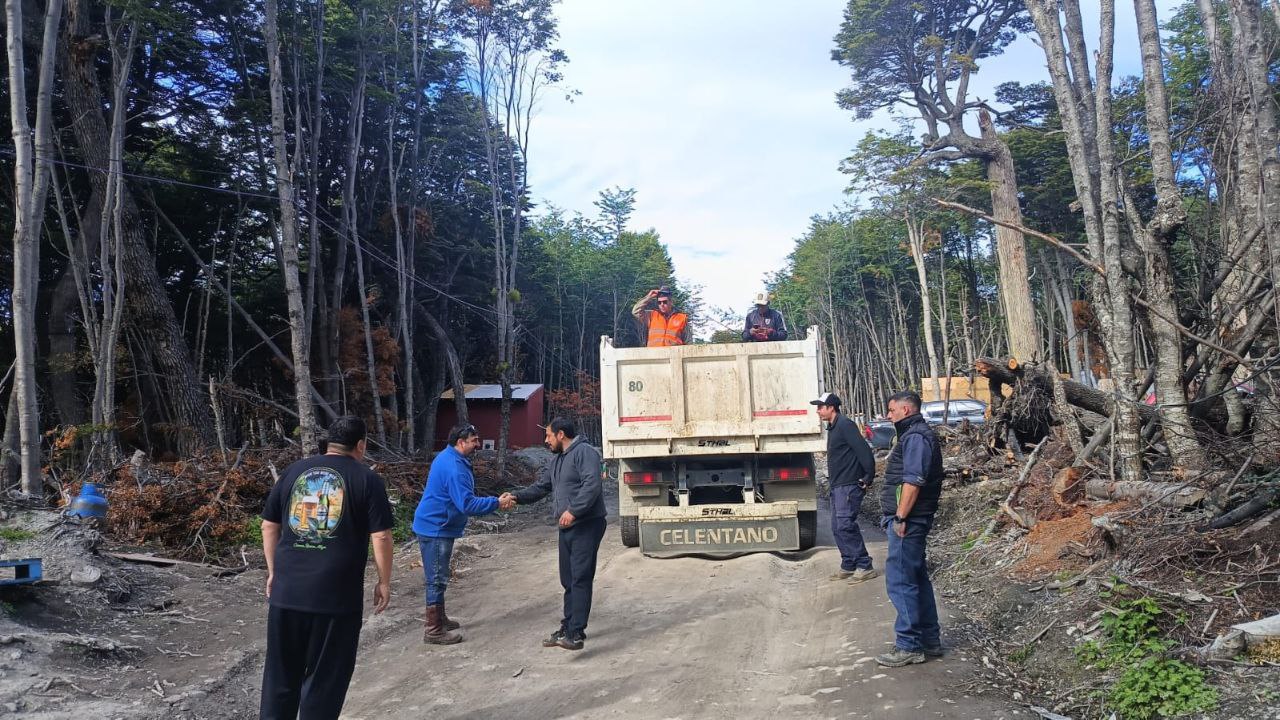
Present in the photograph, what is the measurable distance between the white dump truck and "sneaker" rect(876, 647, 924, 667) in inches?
160

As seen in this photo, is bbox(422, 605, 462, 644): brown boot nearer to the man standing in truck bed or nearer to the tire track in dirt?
the tire track in dirt

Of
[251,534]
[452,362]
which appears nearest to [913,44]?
[452,362]

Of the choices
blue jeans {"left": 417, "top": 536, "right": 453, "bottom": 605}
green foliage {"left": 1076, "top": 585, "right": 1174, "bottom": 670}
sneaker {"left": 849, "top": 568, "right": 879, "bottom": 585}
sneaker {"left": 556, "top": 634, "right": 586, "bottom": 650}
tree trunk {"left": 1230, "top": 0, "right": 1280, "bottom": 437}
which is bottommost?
sneaker {"left": 849, "top": 568, "right": 879, "bottom": 585}

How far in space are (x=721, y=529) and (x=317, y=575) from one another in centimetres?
626

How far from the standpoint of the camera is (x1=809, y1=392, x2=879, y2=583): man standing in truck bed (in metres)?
8.75

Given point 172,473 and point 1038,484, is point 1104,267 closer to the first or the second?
point 1038,484

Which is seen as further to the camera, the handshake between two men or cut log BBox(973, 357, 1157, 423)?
cut log BBox(973, 357, 1157, 423)

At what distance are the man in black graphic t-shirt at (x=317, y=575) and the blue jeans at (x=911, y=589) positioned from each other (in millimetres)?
3357

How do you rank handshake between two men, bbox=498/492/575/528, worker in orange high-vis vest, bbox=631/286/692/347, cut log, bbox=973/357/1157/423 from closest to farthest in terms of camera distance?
handshake between two men, bbox=498/492/575/528 → cut log, bbox=973/357/1157/423 → worker in orange high-vis vest, bbox=631/286/692/347

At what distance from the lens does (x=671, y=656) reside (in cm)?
646

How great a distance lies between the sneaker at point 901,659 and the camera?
5.72m

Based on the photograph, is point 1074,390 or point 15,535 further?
point 1074,390

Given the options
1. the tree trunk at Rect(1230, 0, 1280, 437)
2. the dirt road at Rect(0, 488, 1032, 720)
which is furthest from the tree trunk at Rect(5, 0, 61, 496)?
the tree trunk at Rect(1230, 0, 1280, 437)

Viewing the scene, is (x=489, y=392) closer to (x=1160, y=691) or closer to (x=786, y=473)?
(x=786, y=473)
